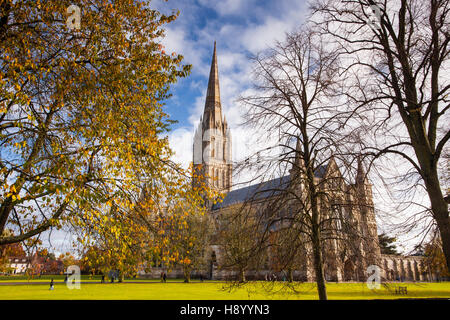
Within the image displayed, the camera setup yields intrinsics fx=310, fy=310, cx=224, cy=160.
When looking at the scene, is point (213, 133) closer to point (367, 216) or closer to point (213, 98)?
point (213, 98)

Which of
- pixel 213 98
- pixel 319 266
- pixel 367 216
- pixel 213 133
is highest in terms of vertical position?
pixel 213 98

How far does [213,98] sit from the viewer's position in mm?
93188

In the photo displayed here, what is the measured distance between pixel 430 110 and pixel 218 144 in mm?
85160

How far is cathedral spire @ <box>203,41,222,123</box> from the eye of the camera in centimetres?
9288

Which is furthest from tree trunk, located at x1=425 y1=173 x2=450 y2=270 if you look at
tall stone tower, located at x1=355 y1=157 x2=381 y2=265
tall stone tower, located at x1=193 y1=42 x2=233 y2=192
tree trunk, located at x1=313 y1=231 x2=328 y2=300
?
tall stone tower, located at x1=193 y1=42 x2=233 y2=192

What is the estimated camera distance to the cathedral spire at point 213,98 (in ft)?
305

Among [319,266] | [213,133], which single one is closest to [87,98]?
[319,266]

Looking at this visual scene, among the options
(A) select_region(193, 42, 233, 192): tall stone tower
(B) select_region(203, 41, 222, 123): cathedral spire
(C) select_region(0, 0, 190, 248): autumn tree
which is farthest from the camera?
(B) select_region(203, 41, 222, 123): cathedral spire

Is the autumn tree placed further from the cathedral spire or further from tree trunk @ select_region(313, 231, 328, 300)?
the cathedral spire

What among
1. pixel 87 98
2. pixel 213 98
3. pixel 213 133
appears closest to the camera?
pixel 87 98

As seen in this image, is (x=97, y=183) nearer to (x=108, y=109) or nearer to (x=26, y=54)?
(x=108, y=109)

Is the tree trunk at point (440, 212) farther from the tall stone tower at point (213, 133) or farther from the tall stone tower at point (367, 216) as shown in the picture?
the tall stone tower at point (213, 133)

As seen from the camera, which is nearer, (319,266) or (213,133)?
(319,266)

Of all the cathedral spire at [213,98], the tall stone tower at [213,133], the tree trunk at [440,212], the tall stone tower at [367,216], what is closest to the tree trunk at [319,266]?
the tall stone tower at [367,216]
